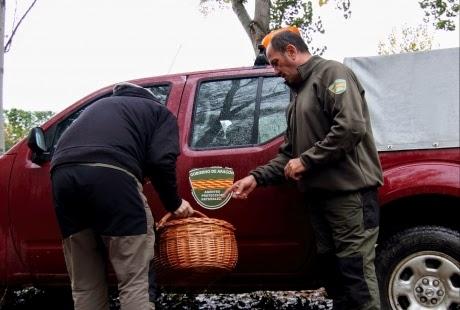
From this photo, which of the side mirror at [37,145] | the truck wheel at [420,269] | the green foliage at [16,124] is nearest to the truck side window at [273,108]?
the truck wheel at [420,269]

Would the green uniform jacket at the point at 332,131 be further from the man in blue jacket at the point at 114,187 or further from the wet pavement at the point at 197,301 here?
the wet pavement at the point at 197,301

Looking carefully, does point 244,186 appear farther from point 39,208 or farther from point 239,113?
point 39,208

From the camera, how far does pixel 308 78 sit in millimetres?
3244

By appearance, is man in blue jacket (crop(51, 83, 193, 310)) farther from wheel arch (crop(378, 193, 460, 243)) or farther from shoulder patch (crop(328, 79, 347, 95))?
wheel arch (crop(378, 193, 460, 243))

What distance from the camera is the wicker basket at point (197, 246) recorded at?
10.7 feet

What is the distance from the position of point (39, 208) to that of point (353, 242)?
7.19 ft

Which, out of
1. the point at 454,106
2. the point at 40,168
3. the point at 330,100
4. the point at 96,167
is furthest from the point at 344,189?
the point at 40,168

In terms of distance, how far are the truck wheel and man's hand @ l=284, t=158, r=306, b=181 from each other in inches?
30.6

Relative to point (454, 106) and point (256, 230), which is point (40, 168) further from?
point (454, 106)

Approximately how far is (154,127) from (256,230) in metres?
1.05

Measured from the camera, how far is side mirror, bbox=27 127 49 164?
387cm

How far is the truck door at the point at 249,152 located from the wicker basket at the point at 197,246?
292 mm

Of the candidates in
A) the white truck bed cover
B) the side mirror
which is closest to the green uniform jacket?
the white truck bed cover

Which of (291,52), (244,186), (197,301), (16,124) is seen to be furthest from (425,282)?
(16,124)
